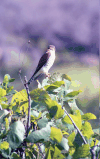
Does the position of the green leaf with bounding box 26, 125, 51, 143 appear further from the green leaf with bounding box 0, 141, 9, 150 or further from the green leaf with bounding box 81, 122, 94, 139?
the green leaf with bounding box 81, 122, 94, 139

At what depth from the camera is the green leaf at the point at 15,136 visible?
382mm

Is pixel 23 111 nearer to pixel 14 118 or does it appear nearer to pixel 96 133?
pixel 14 118

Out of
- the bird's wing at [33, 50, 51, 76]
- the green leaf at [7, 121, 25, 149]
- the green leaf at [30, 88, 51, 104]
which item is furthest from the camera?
the bird's wing at [33, 50, 51, 76]

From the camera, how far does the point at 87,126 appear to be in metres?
0.52

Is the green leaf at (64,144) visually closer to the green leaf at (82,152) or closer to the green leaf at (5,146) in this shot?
Result: the green leaf at (82,152)

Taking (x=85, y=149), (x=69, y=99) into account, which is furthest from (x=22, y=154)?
(x=69, y=99)

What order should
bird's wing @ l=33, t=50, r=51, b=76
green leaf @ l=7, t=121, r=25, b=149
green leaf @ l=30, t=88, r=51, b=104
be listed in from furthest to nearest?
bird's wing @ l=33, t=50, r=51, b=76 < green leaf @ l=30, t=88, r=51, b=104 < green leaf @ l=7, t=121, r=25, b=149

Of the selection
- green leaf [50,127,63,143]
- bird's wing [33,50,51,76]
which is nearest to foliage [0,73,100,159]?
green leaf [50,127,63,143]

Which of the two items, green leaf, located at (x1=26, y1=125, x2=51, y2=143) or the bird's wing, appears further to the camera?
the bird's wing

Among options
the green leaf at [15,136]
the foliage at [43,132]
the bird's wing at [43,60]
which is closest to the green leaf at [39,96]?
the foliage at [43,132]

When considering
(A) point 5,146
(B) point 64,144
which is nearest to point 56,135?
(B) point 64,144

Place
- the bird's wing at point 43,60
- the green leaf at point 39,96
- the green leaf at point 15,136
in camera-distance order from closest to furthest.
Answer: the green leaf at point 15,136 < the green leaf at point 39,96 < the bird's wing at point 43,60

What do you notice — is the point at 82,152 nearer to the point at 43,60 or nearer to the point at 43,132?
the point at 43,132

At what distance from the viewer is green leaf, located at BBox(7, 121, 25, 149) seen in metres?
0.38
